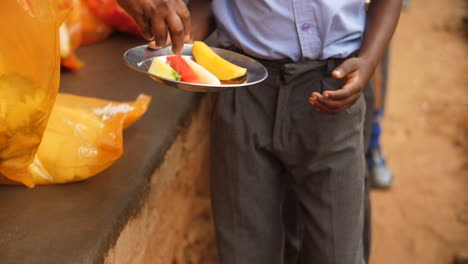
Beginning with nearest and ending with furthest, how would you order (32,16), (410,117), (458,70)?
(32,16) → (410,117) → (458,70)

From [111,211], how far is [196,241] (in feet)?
2.77

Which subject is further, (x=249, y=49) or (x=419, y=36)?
(x=419, y=36)

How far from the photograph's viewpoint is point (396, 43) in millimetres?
5348

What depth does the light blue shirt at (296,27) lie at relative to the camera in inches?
49.8

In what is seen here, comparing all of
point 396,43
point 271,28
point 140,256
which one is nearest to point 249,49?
point 271,28

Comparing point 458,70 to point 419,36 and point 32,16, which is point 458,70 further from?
point 32,16

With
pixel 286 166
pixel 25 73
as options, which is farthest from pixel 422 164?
pixel 25 73

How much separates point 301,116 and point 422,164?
2.18 metres

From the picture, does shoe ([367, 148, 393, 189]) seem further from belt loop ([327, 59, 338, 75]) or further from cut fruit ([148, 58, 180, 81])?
cut fruit ([148, 58, 180, 81])

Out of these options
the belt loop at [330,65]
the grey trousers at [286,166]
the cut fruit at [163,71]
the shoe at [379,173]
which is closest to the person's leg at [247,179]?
the grey trousers at [286,166]

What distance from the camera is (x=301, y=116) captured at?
4.42 ft

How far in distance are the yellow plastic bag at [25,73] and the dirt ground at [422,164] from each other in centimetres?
96

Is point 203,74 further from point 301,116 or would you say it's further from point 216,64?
point 301,116

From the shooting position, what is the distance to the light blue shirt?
4.15 feet
